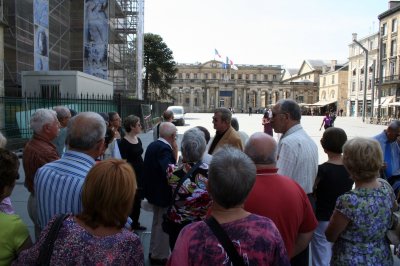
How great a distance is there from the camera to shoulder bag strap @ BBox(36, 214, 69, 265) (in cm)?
209

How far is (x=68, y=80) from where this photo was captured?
1962 cm

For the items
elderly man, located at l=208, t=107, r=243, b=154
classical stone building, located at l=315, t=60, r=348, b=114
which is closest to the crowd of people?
elderly man, located at l=208, t=107, r=243, b=154

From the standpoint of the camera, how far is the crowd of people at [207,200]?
208 centimetres

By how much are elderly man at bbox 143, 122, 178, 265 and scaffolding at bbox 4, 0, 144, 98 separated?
59.5 ft

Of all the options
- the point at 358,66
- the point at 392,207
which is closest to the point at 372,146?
the point at 392,207

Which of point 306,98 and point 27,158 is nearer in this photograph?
point 27,158

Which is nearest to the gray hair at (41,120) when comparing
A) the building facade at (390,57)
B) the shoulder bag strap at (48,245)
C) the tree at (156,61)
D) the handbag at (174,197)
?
the handbag at (174,197)

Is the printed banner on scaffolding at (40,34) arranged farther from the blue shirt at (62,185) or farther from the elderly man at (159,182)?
the blue shirt at (62,185)

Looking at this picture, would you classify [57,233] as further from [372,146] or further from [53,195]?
[372,146]

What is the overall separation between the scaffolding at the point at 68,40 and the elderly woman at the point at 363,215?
20.6 meters

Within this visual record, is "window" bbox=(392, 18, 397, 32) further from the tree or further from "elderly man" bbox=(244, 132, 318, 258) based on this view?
"elderly man" bbox=(244, 132, 318, 258)

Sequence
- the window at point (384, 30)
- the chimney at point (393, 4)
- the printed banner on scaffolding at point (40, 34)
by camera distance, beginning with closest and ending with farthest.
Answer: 1. the printed banner on scaffolding at point (40, 34)
2. the chimney at point (393, 4)
3. the window at point (384, 30)

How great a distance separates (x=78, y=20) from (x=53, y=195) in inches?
1169

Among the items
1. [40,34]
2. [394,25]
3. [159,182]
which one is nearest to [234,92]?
[394,25]
